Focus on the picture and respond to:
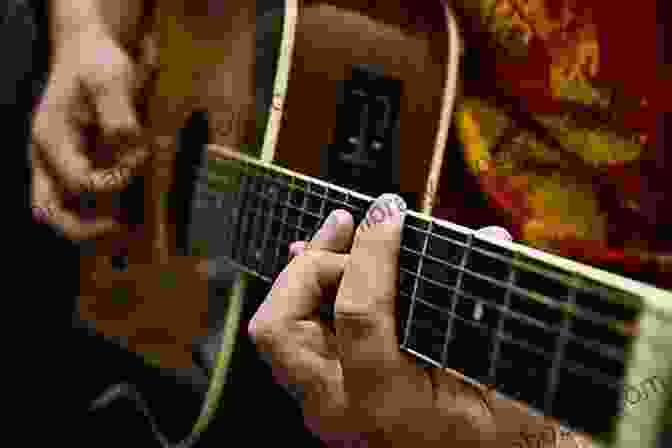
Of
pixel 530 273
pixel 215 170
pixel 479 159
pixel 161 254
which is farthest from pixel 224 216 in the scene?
pixel 530 273

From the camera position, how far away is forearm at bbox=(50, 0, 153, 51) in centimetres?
92

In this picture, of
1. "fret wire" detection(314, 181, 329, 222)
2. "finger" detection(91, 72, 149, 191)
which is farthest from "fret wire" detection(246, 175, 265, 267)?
"finger" detection(91, 72, 149, 191)

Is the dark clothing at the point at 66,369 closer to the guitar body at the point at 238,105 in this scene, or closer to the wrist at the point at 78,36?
the guitar body at the point at 238,105

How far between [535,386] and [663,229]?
1.18 feet

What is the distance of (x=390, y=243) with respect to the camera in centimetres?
42

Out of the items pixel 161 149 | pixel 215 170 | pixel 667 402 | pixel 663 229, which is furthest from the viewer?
pixel 161 149

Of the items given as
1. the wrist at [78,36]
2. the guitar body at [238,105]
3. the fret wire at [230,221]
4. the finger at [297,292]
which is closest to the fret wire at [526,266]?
the finger at [297,292]

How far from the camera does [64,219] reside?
90 centimetres

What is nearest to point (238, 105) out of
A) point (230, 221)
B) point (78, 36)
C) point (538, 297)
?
point (230, 221)

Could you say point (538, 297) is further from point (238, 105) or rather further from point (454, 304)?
point (238, 105)

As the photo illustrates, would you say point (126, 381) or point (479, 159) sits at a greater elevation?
point (479, 159)

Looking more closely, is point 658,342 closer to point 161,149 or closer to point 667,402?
point 667,402

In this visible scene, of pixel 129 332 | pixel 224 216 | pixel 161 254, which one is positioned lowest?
pixel 129 332

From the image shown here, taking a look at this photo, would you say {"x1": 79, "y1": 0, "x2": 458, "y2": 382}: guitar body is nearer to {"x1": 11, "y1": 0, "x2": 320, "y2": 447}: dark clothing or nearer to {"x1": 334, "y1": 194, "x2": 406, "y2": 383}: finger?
{"x1": 11, "y1": 0, "x2": 320, "y2": 447}: dark clothing
